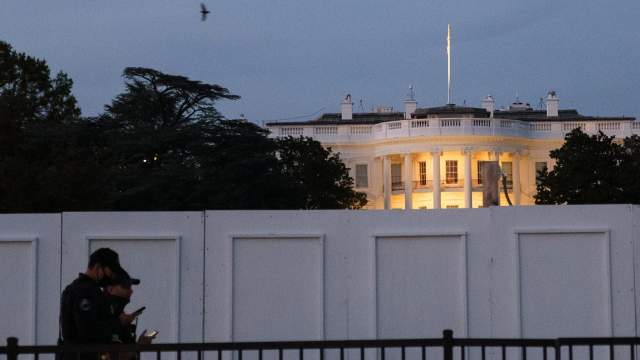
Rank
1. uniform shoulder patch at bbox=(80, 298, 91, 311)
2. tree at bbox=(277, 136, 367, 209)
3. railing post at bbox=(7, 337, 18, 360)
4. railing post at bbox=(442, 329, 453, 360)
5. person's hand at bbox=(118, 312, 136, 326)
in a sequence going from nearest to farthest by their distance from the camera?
railing post at bbox=(7, 337, 18, 360) < uniform shoulder patch at bbox=(80, 298, 91, 311) < railing post at bbox=(442, 329, 453, 360) < person's hand at bbox=(118, 312, 136, 326) < tree at bbox=(277, 136, 367, 209)

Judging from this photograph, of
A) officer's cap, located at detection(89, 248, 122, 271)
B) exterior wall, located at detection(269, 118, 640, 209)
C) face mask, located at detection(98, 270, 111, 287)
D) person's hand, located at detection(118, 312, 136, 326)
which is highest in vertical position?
exterior wall, located at detection(269, 118, 640, 209)

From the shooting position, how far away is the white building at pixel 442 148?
9644 centimetres

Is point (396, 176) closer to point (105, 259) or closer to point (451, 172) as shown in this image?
point (451, 172)

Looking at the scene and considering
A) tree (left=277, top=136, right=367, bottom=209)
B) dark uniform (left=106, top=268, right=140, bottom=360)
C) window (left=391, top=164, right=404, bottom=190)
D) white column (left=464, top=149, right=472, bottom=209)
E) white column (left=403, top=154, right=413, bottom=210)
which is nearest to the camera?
dark uniform (left=106, top=268, right=140, bottom=360)

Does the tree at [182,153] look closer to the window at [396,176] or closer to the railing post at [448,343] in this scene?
the railing post at [448,343]

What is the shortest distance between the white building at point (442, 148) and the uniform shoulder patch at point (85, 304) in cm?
8661

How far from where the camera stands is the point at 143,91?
57031 mm

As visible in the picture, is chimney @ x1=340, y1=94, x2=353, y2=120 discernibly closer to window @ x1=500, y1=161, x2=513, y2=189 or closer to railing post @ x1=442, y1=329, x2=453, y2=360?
window @ x1=500, y1=161, x2=513, y2=189

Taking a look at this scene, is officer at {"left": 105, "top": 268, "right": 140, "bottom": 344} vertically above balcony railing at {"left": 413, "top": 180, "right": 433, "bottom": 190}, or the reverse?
balcony railing at {"left": 413, "top": 180, "right": 433, "bottom": 190}

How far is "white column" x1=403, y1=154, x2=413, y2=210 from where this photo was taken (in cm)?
9869

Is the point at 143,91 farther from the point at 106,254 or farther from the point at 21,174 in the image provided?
the point at 106,254

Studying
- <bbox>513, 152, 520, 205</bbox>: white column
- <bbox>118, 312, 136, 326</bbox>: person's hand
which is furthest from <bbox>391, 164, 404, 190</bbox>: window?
<bbox>118, 312, 136, 326</bbox>: person's hand

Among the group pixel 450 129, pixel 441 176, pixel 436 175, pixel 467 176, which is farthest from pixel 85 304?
pixel 441 176

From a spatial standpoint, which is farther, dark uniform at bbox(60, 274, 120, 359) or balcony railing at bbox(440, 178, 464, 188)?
balcony railing at bbox(440, 178, 464, 188)
